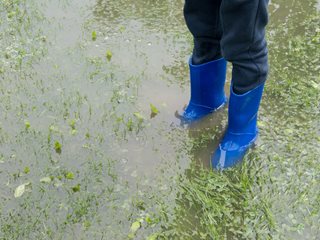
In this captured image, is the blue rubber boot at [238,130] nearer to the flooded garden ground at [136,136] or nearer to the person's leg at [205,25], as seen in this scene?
the flooded garden ground at [136,136]

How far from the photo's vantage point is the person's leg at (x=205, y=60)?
2.50m

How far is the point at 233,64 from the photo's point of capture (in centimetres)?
240

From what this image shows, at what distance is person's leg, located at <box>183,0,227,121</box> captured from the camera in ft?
8.19

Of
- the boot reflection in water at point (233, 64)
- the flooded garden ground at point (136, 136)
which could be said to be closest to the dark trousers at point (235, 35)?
the boot reflection in water at point (233, 64)

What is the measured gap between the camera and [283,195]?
94.5 inches

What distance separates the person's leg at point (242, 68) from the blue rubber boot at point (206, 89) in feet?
0.82

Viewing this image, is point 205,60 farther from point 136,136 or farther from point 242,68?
point 136,136

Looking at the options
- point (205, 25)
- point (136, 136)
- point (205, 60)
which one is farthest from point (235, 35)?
point (136, 136)

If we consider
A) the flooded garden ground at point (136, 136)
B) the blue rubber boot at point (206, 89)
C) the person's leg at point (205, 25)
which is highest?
the person's leg at point (205, 25)

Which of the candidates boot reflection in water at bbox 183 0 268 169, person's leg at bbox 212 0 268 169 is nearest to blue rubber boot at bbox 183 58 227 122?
boot reflection in water at bbox 183 0 268 169

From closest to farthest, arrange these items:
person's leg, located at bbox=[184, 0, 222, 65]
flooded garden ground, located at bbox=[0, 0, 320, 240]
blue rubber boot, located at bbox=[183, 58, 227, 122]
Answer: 1. flooded garden ground, located at bbox=[0, 0, 320, 240]
2. person's leg, located at bbox=[184, 0, 222, 65]
3. blue rubber boot, located at bbox=[183, 58, 227, 122]

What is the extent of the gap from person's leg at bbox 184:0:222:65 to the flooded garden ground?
1.66ft

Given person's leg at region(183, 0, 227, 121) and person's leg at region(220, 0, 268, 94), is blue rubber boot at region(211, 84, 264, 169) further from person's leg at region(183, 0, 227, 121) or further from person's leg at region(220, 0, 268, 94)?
person's leg at region(183, 0, 227, 121)

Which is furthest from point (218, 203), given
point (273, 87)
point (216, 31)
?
point (273, 87)
